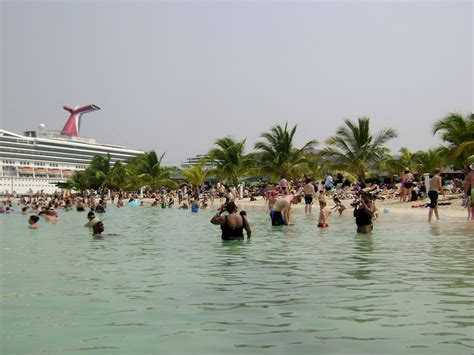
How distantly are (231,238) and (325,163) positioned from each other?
22.7m

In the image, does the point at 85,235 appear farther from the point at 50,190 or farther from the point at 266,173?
the point at 50,190

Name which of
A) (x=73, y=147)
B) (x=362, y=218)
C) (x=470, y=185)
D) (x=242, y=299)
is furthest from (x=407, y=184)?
(x=73, y=147)

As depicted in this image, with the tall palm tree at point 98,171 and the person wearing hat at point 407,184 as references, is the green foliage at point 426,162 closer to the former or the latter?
the person wearing hat at point 407,184

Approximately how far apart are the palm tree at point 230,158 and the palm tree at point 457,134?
15.9m

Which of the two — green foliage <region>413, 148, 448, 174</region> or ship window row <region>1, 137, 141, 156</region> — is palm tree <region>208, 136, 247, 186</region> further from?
ship window row <region>1, 137, 141, 156</region>

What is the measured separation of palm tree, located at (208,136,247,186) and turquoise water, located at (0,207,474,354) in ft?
102

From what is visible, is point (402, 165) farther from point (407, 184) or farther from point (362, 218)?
point (362, 218)

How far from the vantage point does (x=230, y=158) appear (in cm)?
4191

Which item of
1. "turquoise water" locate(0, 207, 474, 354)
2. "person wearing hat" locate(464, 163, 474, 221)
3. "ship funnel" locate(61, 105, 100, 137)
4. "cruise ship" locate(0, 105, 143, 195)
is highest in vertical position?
"ship funnel" locate(61, 105, 100, 137)

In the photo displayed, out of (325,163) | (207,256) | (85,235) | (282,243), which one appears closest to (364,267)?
(207,256)


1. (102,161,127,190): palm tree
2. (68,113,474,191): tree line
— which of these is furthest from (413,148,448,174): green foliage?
(102,161,127,190): palm tree

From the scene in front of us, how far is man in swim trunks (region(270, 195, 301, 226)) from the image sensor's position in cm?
1504

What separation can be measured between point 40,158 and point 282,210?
291 feet

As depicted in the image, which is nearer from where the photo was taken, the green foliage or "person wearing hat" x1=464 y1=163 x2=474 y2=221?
"person wearing hat" x1=464 y1=163 x2=474 y2=221
